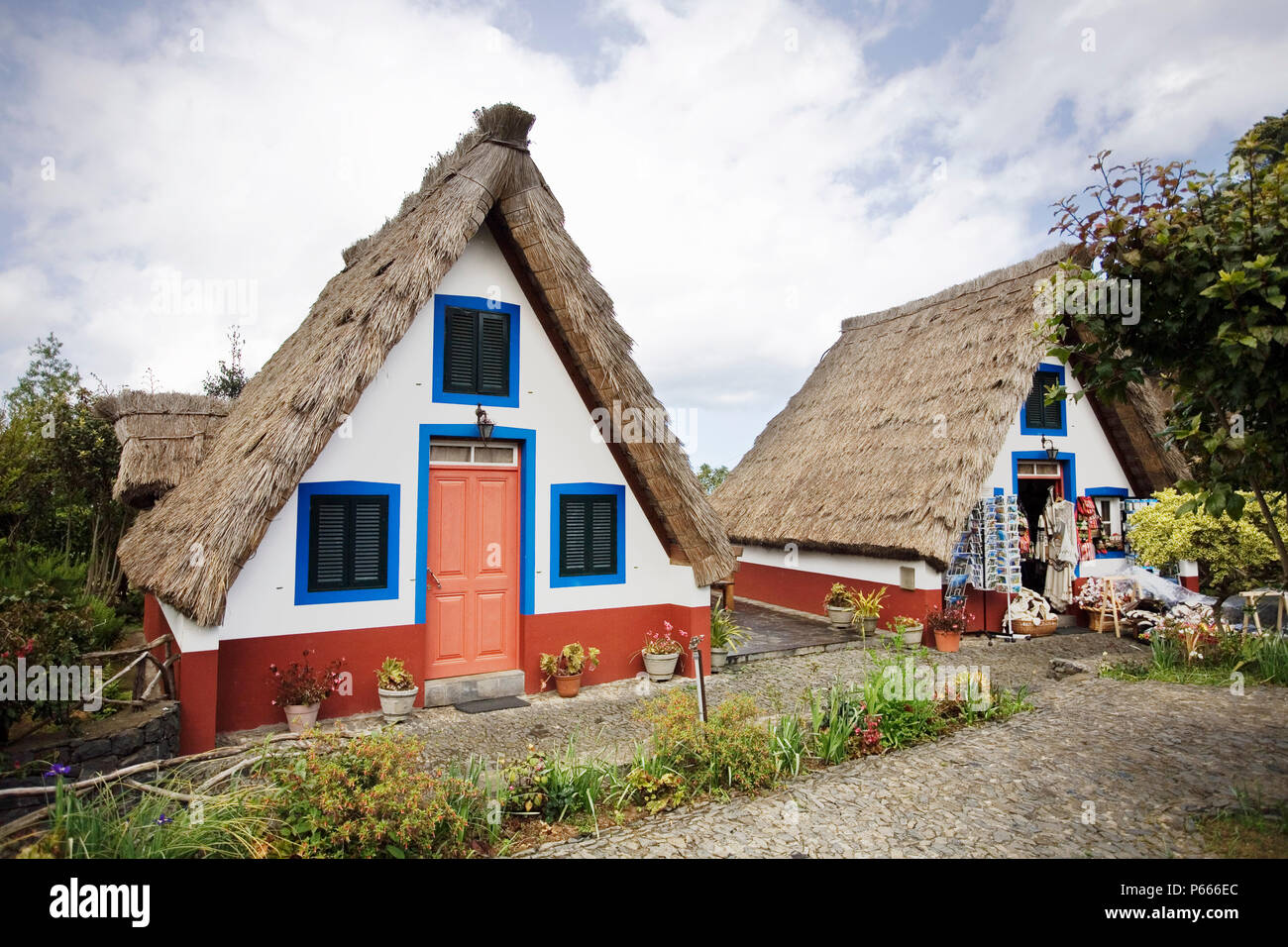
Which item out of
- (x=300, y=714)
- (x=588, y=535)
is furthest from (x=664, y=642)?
(x=300, y=714)

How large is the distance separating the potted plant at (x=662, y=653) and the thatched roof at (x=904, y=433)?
4.20m

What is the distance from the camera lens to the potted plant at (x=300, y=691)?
6.86 m

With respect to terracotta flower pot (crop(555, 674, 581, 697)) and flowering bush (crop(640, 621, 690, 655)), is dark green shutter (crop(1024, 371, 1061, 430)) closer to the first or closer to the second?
flowering bush (crop(640, 621, 690, 655))

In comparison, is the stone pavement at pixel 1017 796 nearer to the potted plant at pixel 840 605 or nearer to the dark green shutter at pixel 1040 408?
the potted plant at pixel 840 605

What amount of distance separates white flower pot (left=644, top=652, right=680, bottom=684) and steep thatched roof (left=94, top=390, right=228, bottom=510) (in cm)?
633

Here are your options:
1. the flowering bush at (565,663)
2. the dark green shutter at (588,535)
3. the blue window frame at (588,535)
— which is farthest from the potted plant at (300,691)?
the dark green shutter at (588,535)

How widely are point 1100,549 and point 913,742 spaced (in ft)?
28.4

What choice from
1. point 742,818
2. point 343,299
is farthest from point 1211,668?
point 343,299

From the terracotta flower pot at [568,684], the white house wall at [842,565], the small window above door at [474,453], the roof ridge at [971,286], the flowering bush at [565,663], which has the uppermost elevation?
the roof ridge at [971,286]

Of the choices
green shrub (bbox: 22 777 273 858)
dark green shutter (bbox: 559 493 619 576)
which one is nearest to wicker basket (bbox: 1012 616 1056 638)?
dark green shutter (bbox: 559 493 619 576)

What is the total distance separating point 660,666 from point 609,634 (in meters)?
0.70
